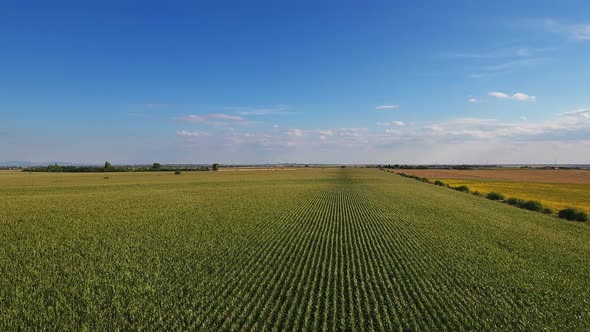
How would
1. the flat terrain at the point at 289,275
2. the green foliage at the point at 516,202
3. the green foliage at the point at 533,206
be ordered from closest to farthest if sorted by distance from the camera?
the flat terrain at the point at 289,275 < the green foliage at the point at 533,206 < the green foliage at the point at 516,202

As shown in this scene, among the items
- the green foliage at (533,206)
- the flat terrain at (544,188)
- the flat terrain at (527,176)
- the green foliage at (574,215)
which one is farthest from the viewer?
the flat terrain at (527,176)

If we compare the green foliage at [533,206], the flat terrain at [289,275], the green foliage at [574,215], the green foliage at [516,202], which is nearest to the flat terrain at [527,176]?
the green foliage at [516,202]

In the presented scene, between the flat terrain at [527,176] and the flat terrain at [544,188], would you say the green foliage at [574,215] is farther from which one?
the flat terrain at [527,176]

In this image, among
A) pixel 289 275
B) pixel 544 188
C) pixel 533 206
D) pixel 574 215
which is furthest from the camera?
pixel 544 188

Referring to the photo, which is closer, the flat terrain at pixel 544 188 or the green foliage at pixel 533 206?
the green foliage at pixel 533 206

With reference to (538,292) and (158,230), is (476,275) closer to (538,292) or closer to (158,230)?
(538,292)

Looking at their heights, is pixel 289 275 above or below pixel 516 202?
above

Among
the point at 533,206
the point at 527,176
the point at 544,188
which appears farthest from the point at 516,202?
the point at 527,176

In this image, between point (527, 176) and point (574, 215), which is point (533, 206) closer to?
point (574, 215)

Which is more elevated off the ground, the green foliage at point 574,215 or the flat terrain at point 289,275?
the flat terrain at point 289,275
